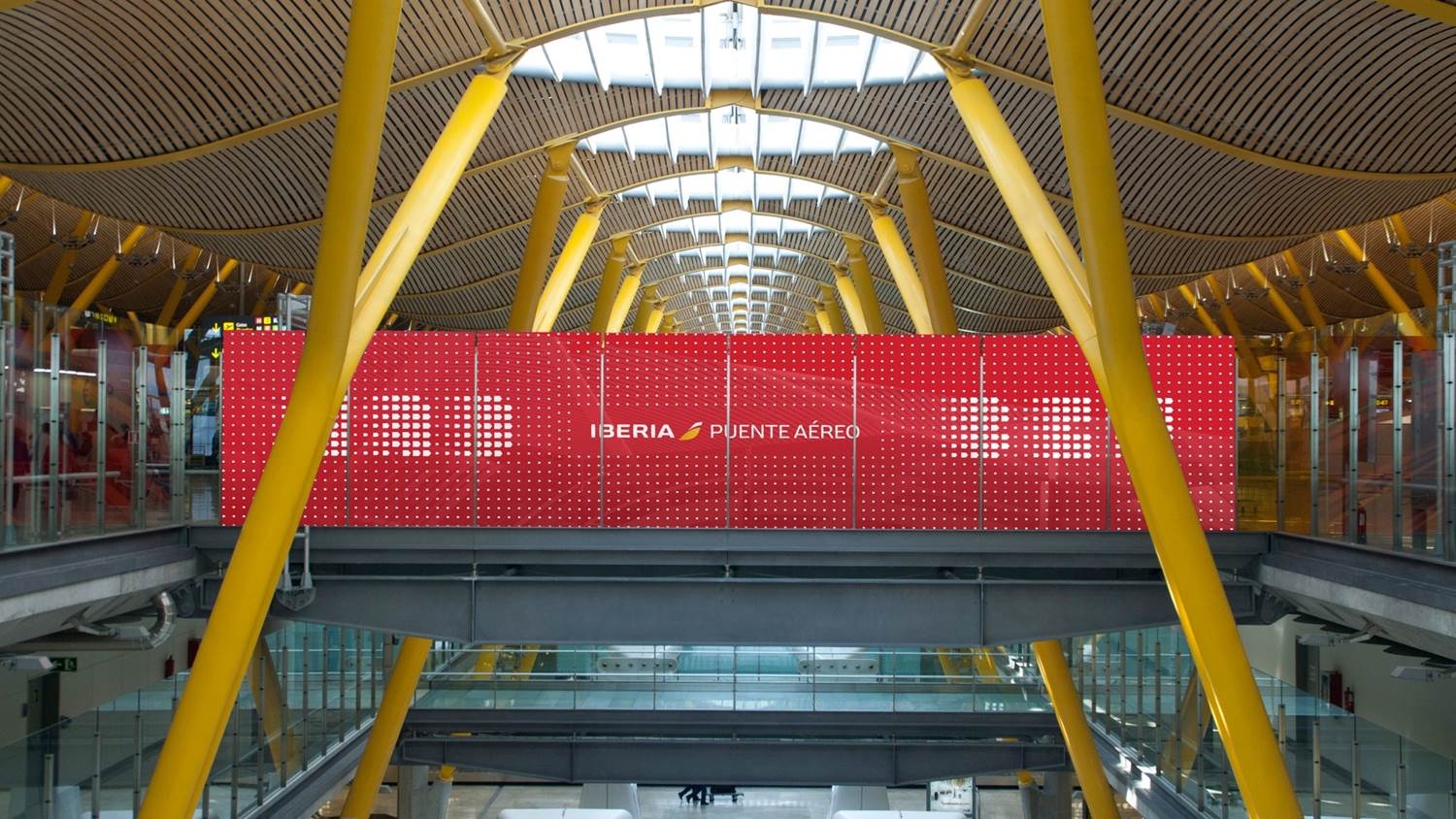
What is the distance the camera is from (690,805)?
4472 cm

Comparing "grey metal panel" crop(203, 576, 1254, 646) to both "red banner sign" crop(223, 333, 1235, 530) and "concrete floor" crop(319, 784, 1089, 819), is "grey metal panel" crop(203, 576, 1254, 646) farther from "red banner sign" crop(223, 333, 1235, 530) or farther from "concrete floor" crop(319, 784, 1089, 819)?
"concrete floor" crop(319, 784, 1089, 819)

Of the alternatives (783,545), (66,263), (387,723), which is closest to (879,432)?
(783,545)

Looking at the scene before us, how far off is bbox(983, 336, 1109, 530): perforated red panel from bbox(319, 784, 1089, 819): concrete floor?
88.7 ft

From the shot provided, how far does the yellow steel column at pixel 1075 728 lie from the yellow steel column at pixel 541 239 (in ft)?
43.6

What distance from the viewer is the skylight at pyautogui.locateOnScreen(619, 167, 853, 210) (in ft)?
142

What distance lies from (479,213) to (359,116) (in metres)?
25.1

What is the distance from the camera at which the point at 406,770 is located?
32.9 meters

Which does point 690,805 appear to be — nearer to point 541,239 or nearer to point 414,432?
point 541,239

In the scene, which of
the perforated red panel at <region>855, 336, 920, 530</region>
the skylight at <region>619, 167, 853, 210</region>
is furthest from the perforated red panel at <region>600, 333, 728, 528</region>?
the skylight at <region>619, 167, 853, 210</region>

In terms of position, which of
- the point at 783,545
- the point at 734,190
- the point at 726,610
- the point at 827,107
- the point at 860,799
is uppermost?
the point at 734,190

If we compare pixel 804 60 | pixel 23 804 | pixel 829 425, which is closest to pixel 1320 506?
pixel 829 425

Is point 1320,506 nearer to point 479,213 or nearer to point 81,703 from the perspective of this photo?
point 81,703

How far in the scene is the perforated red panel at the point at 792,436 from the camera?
52.3 ft

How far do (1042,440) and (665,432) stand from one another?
4.46 meters
